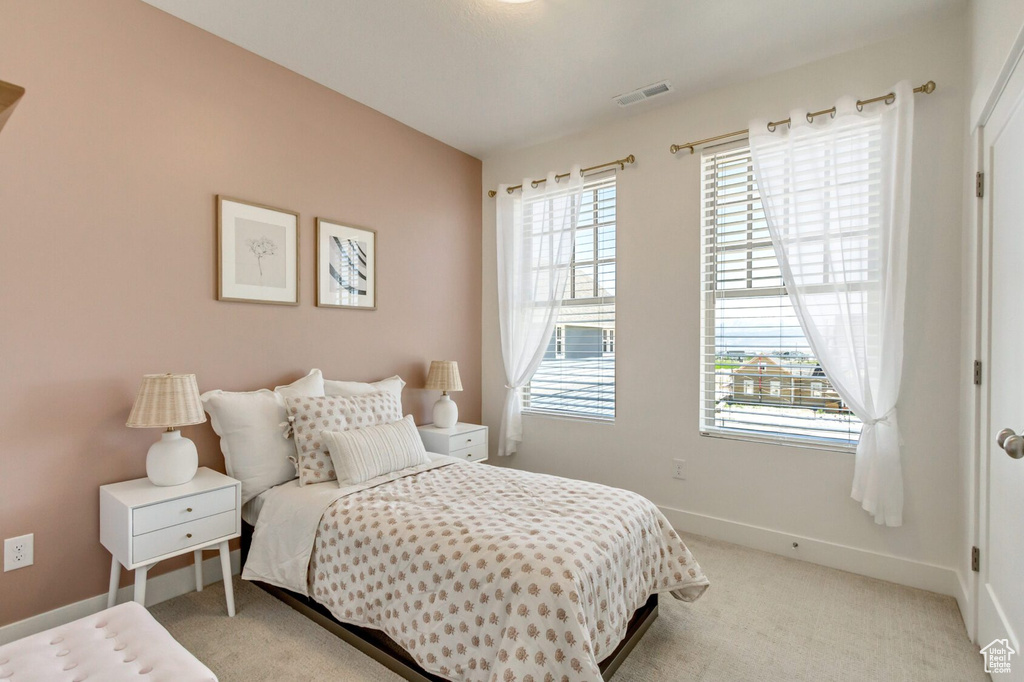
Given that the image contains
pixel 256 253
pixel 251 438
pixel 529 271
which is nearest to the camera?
pixel 251 438

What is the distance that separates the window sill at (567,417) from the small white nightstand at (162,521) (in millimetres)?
2209

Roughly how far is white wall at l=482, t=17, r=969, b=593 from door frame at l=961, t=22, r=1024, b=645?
0.18m

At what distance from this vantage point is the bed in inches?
60.2

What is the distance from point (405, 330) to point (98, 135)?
1947 millimetres

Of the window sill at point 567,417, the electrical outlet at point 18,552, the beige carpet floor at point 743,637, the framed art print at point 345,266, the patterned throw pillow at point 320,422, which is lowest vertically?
the beige carpet floor at point 743,637

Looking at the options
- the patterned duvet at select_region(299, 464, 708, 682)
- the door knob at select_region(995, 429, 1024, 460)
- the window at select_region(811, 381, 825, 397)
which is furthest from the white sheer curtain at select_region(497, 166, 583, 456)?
the door knob at select_region(995, 429, 1024, 460)

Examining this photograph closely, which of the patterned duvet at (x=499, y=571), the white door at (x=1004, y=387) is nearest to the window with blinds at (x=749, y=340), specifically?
the white door at (x=1004, y=387)

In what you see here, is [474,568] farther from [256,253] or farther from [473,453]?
[256,253]

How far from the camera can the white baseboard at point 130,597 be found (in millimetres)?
2049

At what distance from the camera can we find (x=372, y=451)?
2.52 m

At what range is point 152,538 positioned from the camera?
203 cm

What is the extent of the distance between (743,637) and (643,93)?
2.97 m

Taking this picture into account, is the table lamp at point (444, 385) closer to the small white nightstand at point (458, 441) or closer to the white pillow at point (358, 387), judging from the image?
the small white nightstand at point (458, 441)

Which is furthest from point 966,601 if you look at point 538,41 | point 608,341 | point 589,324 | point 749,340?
point 538,41
